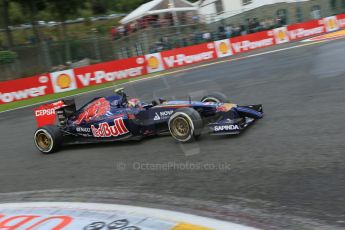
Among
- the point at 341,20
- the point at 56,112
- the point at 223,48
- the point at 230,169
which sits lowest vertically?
the point at 230,169

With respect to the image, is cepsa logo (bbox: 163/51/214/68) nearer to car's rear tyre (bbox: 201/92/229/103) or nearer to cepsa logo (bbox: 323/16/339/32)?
cepsa logo (bbox: 323/16/339/32)

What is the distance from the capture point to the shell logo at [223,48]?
23.6 m

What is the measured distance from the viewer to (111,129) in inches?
301

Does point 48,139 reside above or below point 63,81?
below

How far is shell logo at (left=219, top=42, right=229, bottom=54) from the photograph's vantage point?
23594mm

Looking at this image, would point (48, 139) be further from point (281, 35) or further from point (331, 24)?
point (331, 24)

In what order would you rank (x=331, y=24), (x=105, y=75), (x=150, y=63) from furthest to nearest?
(x=331, y=24), (x=150, y=63), (x=105, y=75)

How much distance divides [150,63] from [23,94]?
241 inches

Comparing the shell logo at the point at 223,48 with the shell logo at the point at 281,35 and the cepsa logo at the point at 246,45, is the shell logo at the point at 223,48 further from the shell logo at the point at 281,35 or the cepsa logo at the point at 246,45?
the shell logo at the point at 281,35

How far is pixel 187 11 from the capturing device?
39.8 meters

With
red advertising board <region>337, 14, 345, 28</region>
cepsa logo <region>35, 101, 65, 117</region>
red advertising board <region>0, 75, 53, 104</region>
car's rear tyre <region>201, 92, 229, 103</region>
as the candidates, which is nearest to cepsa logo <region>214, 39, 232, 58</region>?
red advertising board <region>337, 14, 345, 28</region>

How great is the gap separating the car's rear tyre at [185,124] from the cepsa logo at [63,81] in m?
13.4

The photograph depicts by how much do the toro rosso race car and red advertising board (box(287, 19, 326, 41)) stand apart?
19.2 metres
